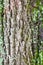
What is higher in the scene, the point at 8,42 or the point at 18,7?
the point at 18,7

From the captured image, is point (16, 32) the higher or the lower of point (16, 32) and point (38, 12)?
the lower

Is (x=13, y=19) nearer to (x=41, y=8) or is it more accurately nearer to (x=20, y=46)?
(x=20, y=46)

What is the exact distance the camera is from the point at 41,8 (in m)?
2.32

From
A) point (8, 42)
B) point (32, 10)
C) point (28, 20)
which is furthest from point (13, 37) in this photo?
point (32, 10)

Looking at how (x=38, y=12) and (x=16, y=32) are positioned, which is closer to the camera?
(x=16, y=32)

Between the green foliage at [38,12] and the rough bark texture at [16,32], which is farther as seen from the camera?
the green foliage at [38,12]

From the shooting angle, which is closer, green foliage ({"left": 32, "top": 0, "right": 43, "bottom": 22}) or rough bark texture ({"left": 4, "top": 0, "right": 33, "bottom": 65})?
rough bark texture ({"left": 4, "top": 0, "right": 33, "bottom": 65})

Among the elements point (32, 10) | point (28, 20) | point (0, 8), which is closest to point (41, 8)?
point (32, 10)

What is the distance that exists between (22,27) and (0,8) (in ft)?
0.93

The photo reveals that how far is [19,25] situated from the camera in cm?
205

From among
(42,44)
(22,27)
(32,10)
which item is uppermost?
(32,10)

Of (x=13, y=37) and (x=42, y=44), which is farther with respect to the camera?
(x=42, y=44)

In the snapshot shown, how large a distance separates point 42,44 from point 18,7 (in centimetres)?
52

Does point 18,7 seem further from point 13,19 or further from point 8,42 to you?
point 8,42
